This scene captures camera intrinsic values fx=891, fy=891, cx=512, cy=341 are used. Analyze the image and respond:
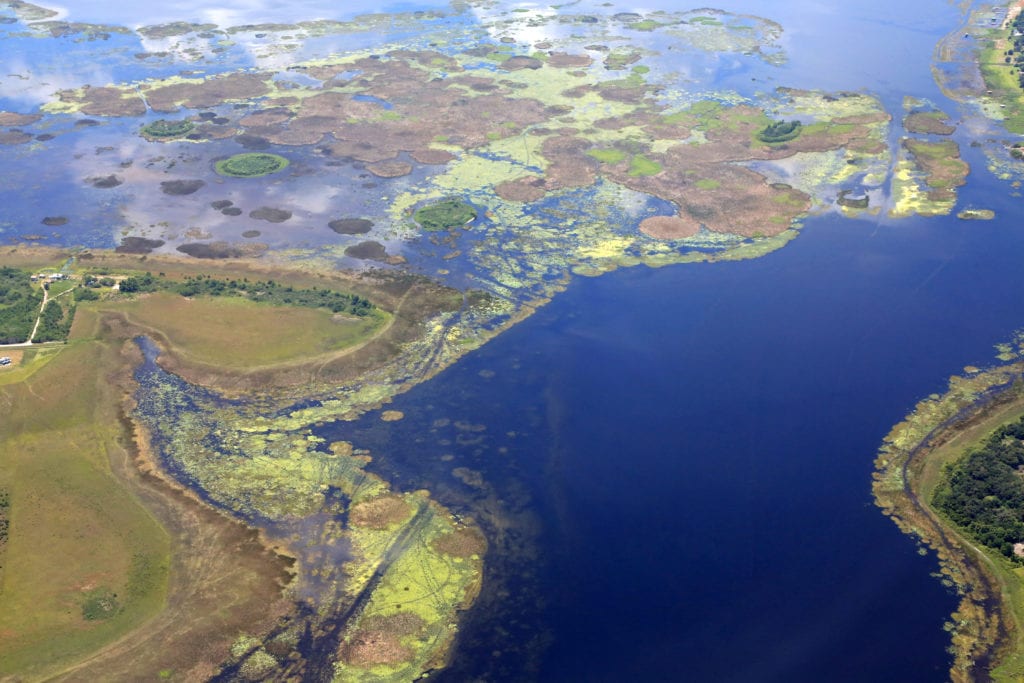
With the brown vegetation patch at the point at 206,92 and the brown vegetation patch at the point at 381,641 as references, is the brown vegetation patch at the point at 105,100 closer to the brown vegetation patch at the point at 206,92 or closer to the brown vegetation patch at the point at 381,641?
the brown vegetation patch at the point at 206,92

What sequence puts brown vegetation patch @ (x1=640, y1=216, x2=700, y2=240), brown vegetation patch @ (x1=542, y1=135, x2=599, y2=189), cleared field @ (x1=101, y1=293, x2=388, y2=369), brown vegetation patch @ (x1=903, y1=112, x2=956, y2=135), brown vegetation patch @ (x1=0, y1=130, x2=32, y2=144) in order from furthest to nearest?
brown vegetation patch @ (x1=0, y1=130, x2=32, y2=144), brown vegetation patch @ (x1=903, y1=112, x2=956, y2=135), brown vegetation patch @ (x1=542, y1=135, x2=599, y2=189), brown vegetation patch @ (x1=640, y1=216, x2=700, y2=240), cleared field @ (x1=101, y1=293, x2=388, y2=369)

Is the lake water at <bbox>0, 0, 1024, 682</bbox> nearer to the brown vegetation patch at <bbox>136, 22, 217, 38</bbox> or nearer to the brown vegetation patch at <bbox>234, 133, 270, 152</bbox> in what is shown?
the brown vegetation patch at <bbox>234, 133, 270, 152</bbox>

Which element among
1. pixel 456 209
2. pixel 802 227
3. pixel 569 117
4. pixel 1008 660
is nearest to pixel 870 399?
pixel 1008 660

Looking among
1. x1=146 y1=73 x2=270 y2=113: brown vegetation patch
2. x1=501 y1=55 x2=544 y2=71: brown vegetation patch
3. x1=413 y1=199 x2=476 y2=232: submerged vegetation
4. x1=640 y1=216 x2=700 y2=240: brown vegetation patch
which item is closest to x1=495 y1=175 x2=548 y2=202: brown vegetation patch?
x1=413 y1=199 x2=476 y2=232: submerged vegetation

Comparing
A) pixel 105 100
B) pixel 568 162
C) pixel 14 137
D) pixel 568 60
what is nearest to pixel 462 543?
pixel 568 162

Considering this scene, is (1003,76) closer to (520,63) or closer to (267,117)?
(520,63)

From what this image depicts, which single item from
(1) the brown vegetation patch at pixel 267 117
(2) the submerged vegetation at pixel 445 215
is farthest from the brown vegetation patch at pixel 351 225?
(1) the brown vegetation patch at pixel 267 117
